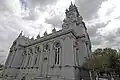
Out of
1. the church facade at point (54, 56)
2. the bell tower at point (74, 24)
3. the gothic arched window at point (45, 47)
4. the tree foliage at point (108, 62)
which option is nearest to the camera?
the tree foliage at point (108, 62)

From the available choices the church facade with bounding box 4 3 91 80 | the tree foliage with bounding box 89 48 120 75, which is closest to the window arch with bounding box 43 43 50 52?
the church facade with bounding box 4 3 91 80

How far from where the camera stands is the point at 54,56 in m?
22.3

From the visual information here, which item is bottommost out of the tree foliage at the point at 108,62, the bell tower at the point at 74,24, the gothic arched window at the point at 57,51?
the tree foliage at the point at 108,62

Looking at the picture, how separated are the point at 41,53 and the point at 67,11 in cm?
1955

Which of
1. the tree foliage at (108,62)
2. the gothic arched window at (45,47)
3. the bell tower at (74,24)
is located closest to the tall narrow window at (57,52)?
the gothic arched window at (45,47)

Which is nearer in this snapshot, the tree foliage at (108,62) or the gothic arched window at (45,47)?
the tree foliage at (108,62)

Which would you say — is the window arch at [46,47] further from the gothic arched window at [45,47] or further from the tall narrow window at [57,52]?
the tall narrow window at [57,52]

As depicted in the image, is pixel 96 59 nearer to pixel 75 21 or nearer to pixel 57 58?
pixel 57 58

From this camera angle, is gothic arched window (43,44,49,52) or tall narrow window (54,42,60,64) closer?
tall narrow window (54,42,60,64)

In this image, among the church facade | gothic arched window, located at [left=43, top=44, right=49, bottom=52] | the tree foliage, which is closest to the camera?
the tree foliage

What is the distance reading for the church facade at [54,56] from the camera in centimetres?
1947

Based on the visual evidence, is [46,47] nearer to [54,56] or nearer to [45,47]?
[45,47]

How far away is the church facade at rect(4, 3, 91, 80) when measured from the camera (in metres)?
19.5

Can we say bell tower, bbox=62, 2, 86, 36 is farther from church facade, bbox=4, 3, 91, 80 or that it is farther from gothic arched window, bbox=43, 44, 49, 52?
gothic arched window, bbox=43, 44, 49, 52
